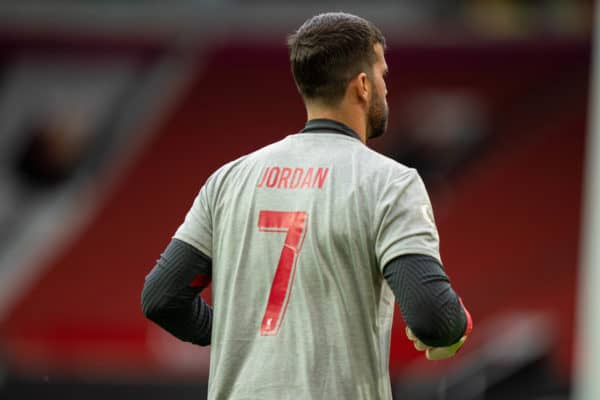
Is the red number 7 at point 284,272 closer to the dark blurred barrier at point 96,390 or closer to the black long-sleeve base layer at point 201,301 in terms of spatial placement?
the black long-sleeve base layer at point 201,301

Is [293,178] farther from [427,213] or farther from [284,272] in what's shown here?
[427,213]

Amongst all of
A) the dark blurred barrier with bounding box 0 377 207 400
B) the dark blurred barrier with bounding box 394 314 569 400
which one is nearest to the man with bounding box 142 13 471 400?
the dark blurred barrier with bounding box 0 377 207 400

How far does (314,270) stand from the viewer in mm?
2488

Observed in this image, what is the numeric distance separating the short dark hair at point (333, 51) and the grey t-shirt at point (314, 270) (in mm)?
140

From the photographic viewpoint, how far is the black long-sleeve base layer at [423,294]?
93.3 inches

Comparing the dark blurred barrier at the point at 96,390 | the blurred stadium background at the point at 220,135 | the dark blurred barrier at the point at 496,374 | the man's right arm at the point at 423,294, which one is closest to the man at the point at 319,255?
the man's right arm at the point at 423,294

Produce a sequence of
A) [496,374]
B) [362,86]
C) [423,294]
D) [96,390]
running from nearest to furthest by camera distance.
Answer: [423,294], [362,86], [96,390], [496,374]

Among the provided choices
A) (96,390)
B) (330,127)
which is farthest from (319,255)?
(96,390)

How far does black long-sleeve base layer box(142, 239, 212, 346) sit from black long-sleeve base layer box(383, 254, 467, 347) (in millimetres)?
466

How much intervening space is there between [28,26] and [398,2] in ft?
14.0

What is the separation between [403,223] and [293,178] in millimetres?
297

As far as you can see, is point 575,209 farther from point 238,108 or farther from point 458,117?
point 238,108

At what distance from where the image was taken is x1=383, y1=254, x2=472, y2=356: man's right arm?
2.37m

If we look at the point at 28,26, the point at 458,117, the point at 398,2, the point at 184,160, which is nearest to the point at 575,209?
the point at 458,117
